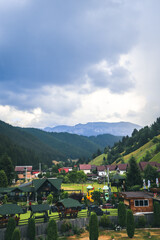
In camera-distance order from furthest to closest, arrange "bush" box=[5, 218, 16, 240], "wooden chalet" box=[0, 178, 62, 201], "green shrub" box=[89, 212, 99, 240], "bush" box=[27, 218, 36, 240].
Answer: "wooden chalet" box=[0, 178, 62, 201] → "bush" box=[27, 218, 36, 240] → "green shrub" box=[89, 212, 99, 240] → "bush" box=[5, 218, 16, 240]

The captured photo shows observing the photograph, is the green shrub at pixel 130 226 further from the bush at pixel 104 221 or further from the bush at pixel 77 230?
the bush at pixel 77 230

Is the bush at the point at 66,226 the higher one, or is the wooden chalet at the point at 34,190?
the wooden chalet at the point at 34,190

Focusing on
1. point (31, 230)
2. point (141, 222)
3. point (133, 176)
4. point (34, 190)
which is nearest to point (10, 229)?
point (31, 230)

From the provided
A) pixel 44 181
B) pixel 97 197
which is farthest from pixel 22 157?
pixel 97 197

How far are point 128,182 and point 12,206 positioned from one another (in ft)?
110

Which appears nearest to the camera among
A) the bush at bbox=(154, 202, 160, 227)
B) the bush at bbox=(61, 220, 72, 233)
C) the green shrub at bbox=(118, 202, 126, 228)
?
the bush at bbox=(61, 220, 72, 233)

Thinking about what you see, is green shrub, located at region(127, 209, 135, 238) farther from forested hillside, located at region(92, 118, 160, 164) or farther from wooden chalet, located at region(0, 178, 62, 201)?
forested hillside, located at region(92, 118, 160, 164)

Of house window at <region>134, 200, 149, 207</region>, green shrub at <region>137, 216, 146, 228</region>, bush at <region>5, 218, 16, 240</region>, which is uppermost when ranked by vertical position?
house window at <region>134, 200, 149, 207</region>

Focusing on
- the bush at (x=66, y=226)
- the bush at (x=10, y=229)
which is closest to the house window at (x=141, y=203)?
the bush at (x=66, y=226)

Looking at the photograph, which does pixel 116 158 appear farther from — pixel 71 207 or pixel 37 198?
pixel 71 207

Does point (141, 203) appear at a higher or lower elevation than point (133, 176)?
lower

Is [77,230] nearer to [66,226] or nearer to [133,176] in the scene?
[66,226]

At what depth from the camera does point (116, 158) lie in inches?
5950

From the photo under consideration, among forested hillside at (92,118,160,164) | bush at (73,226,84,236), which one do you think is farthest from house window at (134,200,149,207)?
forested hillside at (92,118,160,164)
